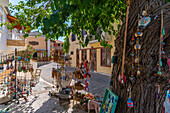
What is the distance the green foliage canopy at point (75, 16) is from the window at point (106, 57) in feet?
28.3

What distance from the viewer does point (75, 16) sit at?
2848 millimetres

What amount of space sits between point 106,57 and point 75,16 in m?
10.3

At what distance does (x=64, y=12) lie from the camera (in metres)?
2.01

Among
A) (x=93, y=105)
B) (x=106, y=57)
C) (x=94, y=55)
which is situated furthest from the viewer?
(x=94, y=55)

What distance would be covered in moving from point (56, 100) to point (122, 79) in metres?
3.89

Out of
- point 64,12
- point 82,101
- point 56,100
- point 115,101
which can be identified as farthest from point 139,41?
point 56,100

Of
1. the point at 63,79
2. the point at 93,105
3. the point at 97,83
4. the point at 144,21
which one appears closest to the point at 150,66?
the point at 144,21

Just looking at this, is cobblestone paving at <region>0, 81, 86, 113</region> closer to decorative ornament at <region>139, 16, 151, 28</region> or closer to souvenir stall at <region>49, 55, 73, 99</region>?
souvenir stall at <region>49, 55, 73, 99</region>

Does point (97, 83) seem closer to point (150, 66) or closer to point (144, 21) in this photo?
point (150, 66)

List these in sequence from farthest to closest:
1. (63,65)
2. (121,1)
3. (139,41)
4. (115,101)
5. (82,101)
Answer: (63,65)
(82,101)
(121,1)
(115,101)
(139,41)

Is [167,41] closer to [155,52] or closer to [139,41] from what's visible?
[155,52]

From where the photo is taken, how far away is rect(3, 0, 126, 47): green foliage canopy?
1.87 meters

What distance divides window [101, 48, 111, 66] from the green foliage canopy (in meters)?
8.63

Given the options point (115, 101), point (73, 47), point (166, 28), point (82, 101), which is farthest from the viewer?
point (73, 47)
